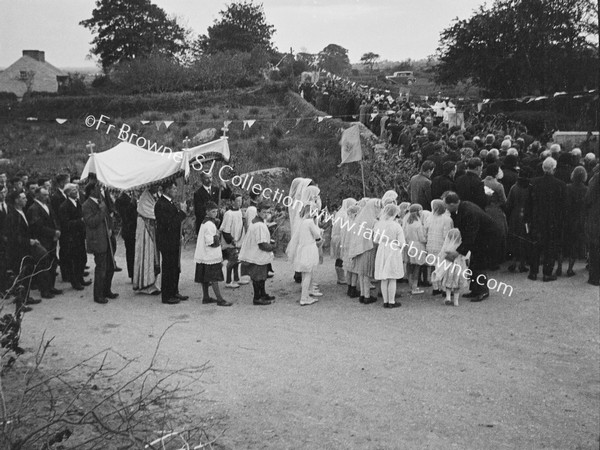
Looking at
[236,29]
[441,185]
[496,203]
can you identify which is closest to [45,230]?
[236,29]

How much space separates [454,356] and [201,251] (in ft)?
12.6

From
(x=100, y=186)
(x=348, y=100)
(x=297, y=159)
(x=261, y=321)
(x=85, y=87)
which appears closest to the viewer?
(x=261, y=321)

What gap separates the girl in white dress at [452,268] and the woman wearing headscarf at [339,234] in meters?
1.57

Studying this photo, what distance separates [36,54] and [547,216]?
294 inches

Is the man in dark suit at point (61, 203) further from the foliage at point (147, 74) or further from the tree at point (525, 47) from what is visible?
the tree at point (525, 47)

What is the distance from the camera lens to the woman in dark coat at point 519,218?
9.40 meters

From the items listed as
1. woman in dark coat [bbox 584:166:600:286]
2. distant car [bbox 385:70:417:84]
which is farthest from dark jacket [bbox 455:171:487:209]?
distant car [bbox 385:70:417:84]

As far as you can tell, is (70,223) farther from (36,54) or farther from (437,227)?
(437,227)

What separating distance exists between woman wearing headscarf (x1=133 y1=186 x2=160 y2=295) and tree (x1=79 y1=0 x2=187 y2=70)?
208 centimetres

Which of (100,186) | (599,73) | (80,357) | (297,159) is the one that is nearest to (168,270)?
(100,186)

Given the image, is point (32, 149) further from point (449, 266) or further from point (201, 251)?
point (449, 266)

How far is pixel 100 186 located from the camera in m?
9.10

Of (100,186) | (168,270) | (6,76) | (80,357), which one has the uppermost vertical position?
(6,76)

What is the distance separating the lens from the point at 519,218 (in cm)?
945
